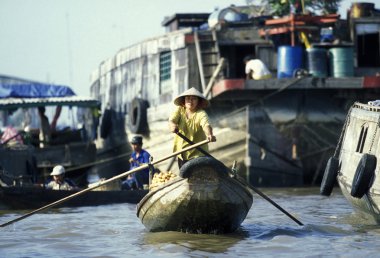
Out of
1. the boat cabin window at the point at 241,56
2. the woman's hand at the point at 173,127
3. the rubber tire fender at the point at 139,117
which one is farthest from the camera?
the rubber tire fender at the point at 139,117

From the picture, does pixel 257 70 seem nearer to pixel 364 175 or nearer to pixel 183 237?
pixel 364 175

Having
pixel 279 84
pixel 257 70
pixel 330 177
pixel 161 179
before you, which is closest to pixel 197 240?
pixel 161 179

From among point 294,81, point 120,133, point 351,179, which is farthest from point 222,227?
point 120,133

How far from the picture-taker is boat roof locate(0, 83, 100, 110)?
71.0ft

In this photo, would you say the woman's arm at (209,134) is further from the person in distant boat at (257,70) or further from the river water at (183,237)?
the person in distant boat at (257,70)

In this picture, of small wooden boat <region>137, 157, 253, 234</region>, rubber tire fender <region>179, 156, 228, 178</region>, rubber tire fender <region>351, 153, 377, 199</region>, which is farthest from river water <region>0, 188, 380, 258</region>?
rubber tire fender <region>179, 156, 228, 178</region>

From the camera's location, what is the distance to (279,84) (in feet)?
60.2

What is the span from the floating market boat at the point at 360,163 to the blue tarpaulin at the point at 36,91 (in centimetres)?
1071

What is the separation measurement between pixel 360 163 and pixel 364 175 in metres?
0.19

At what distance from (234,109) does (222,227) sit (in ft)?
27.8

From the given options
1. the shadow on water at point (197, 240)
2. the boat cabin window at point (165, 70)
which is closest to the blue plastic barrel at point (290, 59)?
the boat cabin window at point (165, 70)

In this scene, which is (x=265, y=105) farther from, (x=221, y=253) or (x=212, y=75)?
(x=221, y=253)

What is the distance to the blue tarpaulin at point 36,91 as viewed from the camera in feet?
74.5

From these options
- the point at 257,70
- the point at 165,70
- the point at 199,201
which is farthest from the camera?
the point at 165,70
